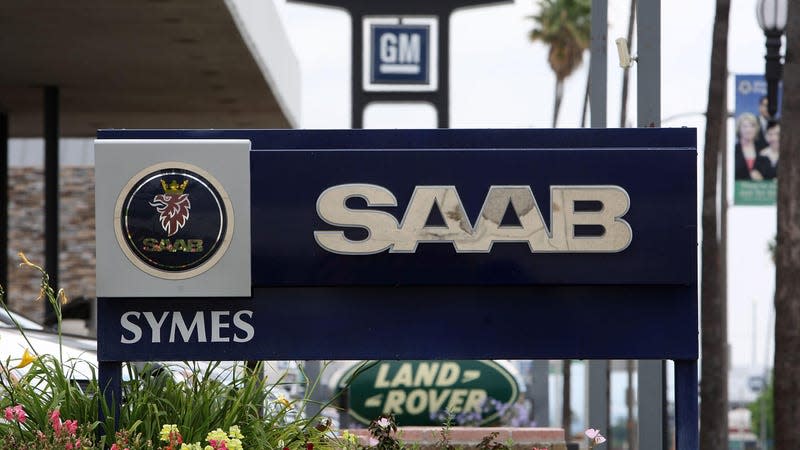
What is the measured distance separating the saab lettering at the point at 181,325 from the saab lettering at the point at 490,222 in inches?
21.6

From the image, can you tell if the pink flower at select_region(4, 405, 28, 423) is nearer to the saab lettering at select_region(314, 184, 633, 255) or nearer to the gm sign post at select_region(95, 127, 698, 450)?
the gm sign post at select_region(95, 127, 698, 450)

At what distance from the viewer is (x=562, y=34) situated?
57750mm

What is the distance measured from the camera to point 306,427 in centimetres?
762

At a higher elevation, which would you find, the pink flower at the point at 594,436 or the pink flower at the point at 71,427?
the pink flower at the point at 71,427

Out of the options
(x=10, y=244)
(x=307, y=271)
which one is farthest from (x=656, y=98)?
(x=10, y=244)

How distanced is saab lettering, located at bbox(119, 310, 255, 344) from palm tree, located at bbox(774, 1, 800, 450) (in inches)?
415

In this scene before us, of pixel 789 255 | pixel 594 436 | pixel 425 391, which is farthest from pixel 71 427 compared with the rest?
pixel 789 255

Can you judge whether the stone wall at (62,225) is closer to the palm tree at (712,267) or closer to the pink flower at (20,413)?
the palm tree at (712,267)

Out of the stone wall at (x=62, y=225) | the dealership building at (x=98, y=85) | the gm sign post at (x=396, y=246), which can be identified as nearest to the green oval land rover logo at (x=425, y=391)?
the dealership building at (x=98, y=85)

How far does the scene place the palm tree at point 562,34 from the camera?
5656 centimetres

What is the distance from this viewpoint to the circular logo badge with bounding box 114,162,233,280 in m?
7.09

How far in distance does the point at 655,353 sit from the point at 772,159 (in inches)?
1049

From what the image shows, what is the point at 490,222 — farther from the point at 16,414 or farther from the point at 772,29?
the point at 772,29

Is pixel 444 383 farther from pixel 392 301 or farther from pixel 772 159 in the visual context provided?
pixel 772 159
